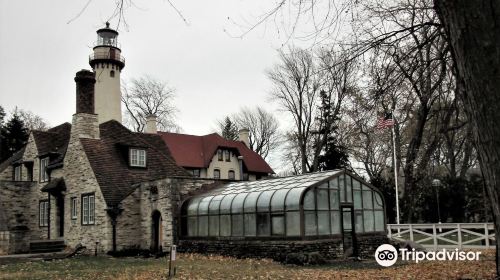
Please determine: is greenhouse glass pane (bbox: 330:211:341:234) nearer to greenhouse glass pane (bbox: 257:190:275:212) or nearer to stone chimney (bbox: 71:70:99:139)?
greenhouse glass pane (bbox: 257:190:275:212)

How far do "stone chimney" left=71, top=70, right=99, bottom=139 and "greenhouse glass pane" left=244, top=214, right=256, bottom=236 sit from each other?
11084mm

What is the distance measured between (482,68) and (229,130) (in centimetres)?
5938

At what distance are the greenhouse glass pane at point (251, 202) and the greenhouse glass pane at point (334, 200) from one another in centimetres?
311

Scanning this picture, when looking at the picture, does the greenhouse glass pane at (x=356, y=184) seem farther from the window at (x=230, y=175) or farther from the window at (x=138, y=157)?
the window at (x=230, y=175)

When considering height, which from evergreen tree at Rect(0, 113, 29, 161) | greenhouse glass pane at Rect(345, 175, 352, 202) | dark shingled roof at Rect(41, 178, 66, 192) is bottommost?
greenhouse glass pane at Rect(345, 175, 352, 202)

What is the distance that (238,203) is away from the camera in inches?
871

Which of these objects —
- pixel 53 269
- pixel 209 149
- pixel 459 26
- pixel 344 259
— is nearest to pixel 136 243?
pixel 53 269

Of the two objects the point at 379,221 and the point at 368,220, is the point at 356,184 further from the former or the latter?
the point at 379,221

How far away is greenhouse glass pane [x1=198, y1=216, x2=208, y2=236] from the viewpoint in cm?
2369

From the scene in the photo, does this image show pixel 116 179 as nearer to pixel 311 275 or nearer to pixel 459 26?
pixel 311 275

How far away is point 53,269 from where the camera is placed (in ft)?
56.5

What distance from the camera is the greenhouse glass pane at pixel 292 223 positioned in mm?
19380

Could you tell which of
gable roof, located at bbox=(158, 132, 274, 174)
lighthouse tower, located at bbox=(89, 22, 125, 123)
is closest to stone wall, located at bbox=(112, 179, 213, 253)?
lighthouse tower, located at bbox=(89, 22, 125, 123)

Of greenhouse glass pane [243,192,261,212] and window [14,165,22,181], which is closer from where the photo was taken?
greenhouse glass pane [243,192,261,212]
